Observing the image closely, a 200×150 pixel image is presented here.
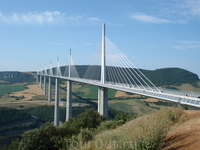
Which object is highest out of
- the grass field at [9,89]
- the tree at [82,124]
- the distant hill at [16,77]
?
the distant hill at [16,77]

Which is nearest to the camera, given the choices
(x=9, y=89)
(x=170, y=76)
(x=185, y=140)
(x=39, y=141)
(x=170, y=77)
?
(x=185, y=140)

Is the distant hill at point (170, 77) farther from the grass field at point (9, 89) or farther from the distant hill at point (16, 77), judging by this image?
the distant hill at point (16, 77)

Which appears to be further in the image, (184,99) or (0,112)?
(0,112)

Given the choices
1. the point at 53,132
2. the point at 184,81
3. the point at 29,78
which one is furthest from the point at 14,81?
the point at 53,132

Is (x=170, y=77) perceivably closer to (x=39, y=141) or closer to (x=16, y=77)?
(x=39, y=141)

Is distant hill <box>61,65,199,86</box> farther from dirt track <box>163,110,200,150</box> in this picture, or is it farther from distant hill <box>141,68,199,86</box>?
dirt track <box>163,110,200,150</box>

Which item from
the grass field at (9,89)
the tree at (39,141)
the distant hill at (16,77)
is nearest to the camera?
the tree at (39,141)

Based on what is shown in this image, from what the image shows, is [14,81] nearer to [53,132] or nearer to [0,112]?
[0,112]

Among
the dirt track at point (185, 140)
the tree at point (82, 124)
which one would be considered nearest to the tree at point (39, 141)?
the tree at point (82, 124)

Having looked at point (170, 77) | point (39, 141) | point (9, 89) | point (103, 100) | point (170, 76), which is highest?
point (170, 76)

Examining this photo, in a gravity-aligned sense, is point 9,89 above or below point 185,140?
below

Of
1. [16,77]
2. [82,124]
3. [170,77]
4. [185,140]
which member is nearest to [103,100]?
[82,124]
